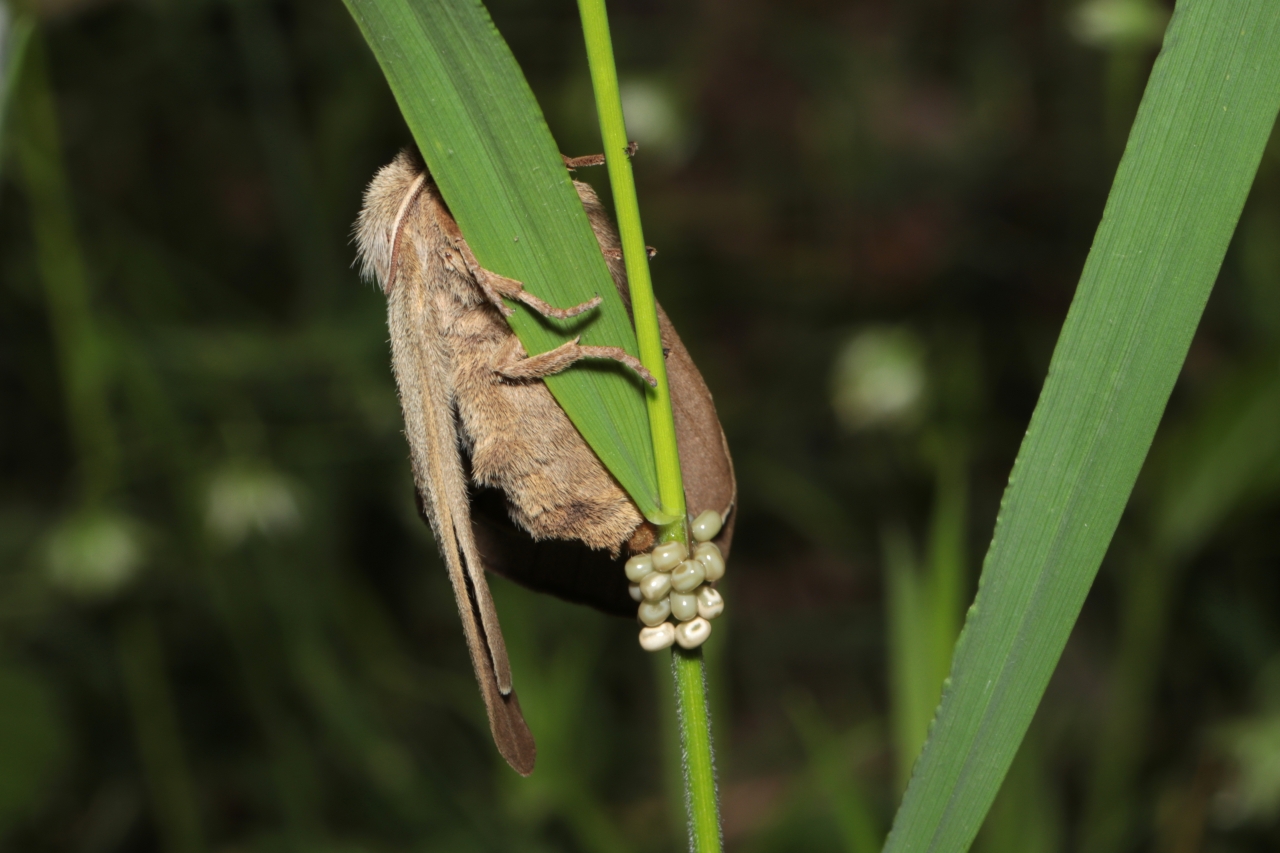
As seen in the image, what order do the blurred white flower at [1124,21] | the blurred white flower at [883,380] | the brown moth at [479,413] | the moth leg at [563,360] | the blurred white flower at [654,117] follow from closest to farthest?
the moth leg at [563,360]
the brown moth at [479,413]
the blurred white flower at [1124,21]
the blurred white flower at [883,380]
the blurred white flower at [654,117]

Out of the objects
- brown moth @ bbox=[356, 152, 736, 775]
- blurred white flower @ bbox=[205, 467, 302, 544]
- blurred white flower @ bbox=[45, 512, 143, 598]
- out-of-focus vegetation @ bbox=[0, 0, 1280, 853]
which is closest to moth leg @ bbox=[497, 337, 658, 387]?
brown moth @ bbox=[356, 152, 736, 775]

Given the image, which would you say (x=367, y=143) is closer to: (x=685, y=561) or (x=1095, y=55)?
(x=1095, y=55)

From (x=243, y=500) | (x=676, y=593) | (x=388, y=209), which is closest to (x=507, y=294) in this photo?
(x=388, y=209)

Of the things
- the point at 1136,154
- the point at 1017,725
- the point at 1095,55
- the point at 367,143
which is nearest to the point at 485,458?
the point at 1017,725

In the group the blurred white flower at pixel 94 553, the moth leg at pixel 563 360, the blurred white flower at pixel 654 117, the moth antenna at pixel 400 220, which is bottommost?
the blurred white flower at pixel 94 553

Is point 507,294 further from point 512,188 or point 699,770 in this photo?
point 699,770

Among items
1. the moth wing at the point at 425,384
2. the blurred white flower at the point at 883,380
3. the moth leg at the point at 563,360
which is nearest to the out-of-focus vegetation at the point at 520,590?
the blurred white flower at the point at 883,380

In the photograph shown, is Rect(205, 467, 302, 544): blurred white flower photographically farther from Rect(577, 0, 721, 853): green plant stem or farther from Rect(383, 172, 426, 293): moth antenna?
Rect(577, 0, 721, 853): green plant stem

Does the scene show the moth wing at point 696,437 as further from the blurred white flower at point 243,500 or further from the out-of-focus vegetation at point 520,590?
the blurred white flower at point 243,500
